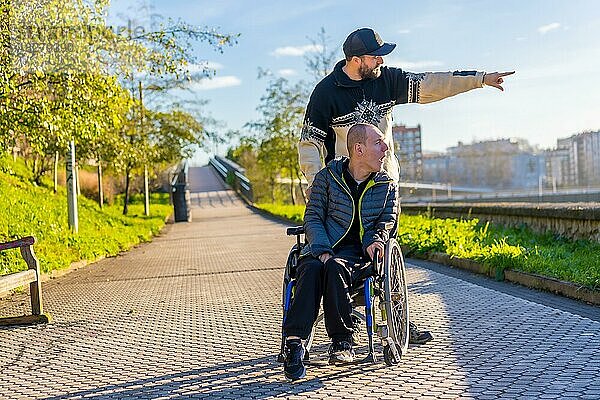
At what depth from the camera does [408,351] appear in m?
5.66

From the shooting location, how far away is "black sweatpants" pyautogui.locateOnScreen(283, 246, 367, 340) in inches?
192

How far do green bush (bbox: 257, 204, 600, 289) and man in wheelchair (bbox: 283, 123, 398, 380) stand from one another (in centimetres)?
313

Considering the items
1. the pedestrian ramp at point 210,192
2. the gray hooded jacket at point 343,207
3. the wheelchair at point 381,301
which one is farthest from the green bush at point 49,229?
the pedestrian ramp at point 210,192

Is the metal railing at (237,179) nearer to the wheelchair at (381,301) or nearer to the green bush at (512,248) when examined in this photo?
the green bush at (512,248)

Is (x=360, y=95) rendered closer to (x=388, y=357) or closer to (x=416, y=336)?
(x=416, y=336)

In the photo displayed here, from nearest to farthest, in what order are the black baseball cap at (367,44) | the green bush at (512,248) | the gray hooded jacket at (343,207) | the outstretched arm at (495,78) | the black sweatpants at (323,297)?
the black sweatpants at (323,297) → the gray hooded jacket at (343,207) → the black baseball cap at (367,44) → the outstretched arm at (495,78) → the green bush at (512,248)

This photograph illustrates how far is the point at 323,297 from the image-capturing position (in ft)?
16.4

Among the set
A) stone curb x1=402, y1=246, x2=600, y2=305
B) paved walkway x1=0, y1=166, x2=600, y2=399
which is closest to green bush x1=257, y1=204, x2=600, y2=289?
stone curb x1=402, y1=246, x2=600, y2=305

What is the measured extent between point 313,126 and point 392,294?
4.79 ft

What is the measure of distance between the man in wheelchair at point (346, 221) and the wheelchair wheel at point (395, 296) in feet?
0.38

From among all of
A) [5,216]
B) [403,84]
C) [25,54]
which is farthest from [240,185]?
[403,84]

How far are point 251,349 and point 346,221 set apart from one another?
4.35ft

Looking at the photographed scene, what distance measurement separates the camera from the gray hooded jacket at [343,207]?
17.7ft

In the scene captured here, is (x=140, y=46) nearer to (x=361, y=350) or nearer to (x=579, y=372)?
(x=361, y=350)
